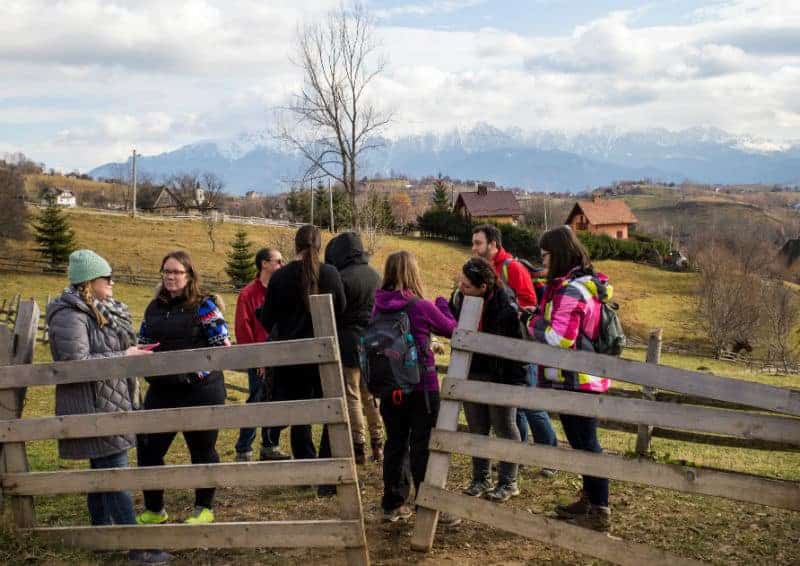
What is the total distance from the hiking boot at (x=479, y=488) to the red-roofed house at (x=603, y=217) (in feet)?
242

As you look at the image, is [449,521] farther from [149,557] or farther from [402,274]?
[149,557]

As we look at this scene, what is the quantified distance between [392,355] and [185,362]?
143 centimetres

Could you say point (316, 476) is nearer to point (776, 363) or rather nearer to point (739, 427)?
point (739, 427)

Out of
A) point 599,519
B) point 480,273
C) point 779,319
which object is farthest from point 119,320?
point 779,319

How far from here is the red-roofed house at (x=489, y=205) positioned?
79.7 m

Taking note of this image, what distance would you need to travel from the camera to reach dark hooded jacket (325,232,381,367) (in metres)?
6.30

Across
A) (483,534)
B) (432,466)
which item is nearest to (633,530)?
(483,534)

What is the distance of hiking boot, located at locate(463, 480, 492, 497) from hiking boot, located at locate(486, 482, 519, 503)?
0.16ft

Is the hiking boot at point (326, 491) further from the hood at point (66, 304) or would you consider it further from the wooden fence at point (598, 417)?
the hood at point (66, 304)

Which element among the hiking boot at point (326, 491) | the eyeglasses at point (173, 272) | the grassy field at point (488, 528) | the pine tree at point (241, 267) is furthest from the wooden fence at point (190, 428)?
the pine tree at point (241, 267)

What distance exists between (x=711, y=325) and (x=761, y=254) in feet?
65.5

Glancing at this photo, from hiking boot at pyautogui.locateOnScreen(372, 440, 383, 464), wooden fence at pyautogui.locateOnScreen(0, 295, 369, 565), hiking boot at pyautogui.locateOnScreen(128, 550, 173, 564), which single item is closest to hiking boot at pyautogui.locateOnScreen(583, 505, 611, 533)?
wooden fence at pyautogui.locateOnScreen(0, 295, 369, 565)

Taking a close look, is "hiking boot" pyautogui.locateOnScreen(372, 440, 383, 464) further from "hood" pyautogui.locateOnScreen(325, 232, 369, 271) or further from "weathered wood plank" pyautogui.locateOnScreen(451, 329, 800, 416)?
"weathered wood plank" pyautogui.locateOnScreen(451, 329, 800, 416)

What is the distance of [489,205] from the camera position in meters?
81.7
